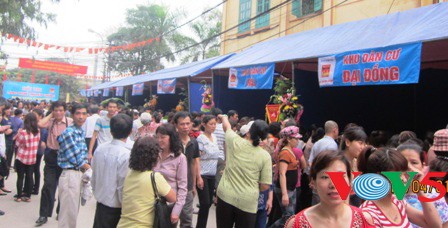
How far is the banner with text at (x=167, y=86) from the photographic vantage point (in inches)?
483

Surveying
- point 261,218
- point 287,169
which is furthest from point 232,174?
point 287,169

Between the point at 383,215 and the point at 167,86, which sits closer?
the point at 383,215

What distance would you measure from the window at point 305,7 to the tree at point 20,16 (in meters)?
8.40

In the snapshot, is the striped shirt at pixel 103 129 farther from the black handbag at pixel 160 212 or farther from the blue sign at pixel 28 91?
the blue sign at pixel 28 91

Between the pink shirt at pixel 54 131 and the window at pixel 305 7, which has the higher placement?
the window at pixel 305 7

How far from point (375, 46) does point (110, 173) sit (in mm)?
4396

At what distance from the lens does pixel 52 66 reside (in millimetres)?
33250

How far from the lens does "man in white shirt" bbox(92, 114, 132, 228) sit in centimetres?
333

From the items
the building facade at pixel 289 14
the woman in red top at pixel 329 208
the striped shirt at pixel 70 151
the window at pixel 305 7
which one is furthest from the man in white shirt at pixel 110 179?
the window at pixel 305 7

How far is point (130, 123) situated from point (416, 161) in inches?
94.8

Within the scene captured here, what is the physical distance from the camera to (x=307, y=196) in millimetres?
6109

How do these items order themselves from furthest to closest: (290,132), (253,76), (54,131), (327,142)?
1. (253,76)
2. (54,131)
3. (327,142)
4. (290,132)

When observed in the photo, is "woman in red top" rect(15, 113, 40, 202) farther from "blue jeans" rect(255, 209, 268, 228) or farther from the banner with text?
the banner with text

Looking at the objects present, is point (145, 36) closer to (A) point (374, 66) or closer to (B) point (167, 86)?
(B) point (167, 86)
